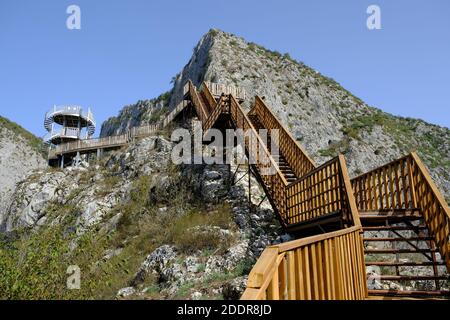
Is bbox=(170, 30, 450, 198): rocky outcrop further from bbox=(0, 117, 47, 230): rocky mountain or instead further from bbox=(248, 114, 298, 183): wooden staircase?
bbox=(0, 117, 47, 230): rocky mountain

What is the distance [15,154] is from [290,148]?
50.4 meters

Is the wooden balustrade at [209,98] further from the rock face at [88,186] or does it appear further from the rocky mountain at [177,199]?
the rock face at [88,186]

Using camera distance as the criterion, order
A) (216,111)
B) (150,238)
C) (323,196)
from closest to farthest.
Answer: (323,196) < (150,238) < (216,111)

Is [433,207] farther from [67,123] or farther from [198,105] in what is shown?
[67,123]

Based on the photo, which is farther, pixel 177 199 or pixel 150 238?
pixel 177 199

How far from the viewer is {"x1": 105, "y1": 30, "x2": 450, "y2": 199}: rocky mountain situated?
2779 centimetres

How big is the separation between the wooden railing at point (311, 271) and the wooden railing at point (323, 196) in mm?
1446

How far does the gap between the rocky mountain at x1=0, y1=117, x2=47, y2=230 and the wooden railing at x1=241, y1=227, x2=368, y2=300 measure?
50.3 metres

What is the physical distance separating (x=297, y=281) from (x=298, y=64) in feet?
126

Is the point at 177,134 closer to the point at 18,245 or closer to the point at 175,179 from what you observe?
the point at 175,179

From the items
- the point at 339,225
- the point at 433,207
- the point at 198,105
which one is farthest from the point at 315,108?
the point at 433,207

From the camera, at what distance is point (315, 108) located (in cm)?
3209

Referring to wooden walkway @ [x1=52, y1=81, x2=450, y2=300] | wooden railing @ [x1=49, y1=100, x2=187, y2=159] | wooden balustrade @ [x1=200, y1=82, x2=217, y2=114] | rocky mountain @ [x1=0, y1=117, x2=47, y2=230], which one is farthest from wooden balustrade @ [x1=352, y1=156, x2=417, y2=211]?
rocky mountain @ [x1=0, y1=117, x2=47, y2=230]
